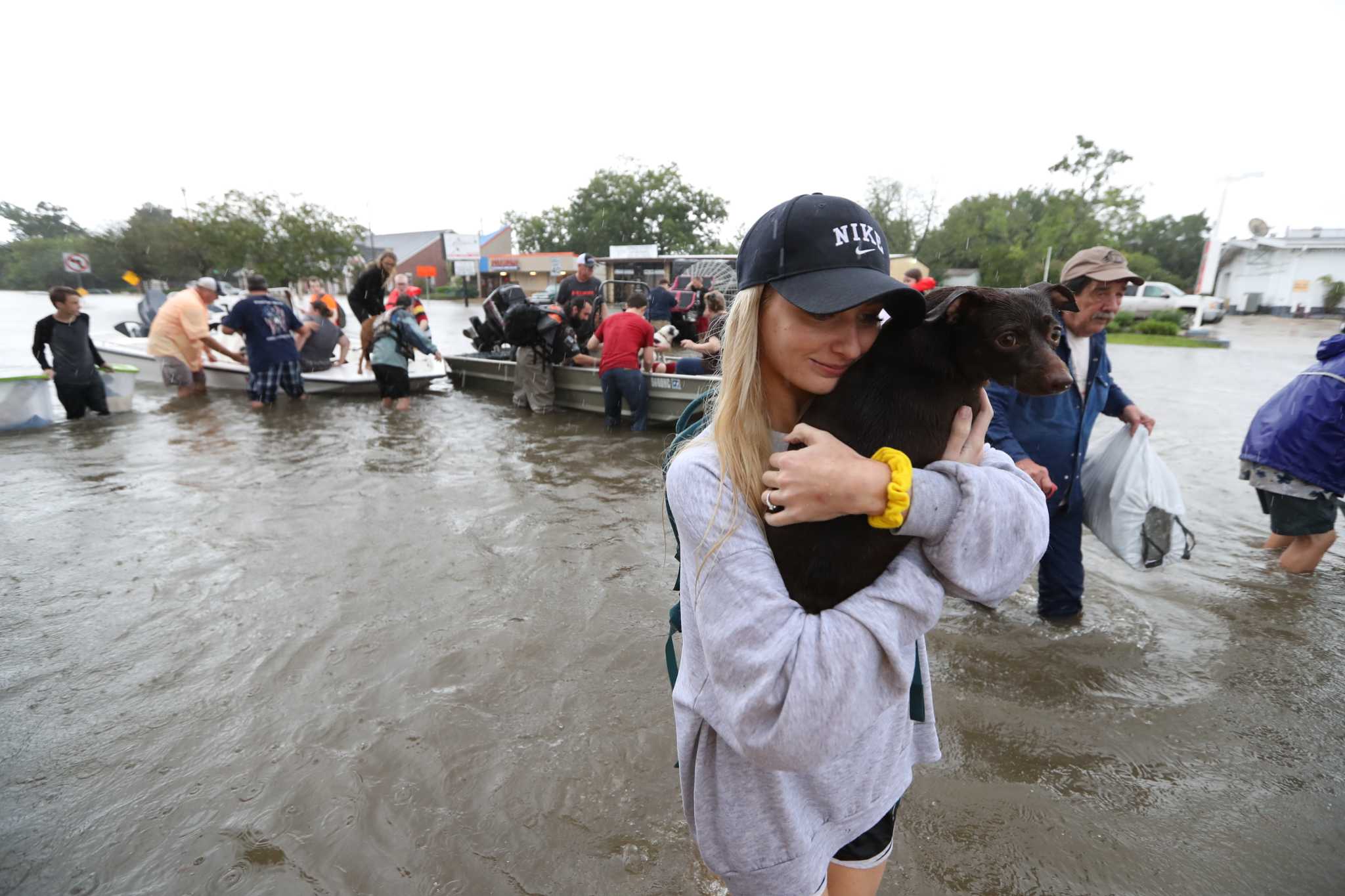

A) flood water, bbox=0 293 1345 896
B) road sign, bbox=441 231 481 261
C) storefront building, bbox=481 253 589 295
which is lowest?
flood water, bbox=0 293 1345 896

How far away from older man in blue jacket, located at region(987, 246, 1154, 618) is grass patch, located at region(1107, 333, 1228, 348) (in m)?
21.1

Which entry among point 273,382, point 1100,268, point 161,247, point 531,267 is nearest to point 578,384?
point 273,382

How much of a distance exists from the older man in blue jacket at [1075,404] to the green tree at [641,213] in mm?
51902

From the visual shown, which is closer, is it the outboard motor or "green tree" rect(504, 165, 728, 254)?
the outboard motor

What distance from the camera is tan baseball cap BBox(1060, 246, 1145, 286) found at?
304 cm

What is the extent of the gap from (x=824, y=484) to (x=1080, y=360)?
302 centimetres

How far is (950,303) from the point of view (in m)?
1.28

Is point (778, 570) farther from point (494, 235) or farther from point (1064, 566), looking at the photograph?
point (494, 235)

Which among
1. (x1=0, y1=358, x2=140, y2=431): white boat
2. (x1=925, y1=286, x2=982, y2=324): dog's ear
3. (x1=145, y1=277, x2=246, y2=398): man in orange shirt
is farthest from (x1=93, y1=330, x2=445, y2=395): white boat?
(x1=925, y1=286, x2=982, y2=324): dog's ear

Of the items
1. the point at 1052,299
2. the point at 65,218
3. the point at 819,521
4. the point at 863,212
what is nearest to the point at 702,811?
the point at 819,521

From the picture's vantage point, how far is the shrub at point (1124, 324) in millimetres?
25422

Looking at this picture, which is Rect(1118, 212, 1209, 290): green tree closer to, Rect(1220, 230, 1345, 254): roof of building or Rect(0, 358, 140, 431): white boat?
Rect(1220, 230, 1345, 254): roof of building

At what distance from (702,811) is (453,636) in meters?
2.96

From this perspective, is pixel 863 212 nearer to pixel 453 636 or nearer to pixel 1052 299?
pixel 1052 299
